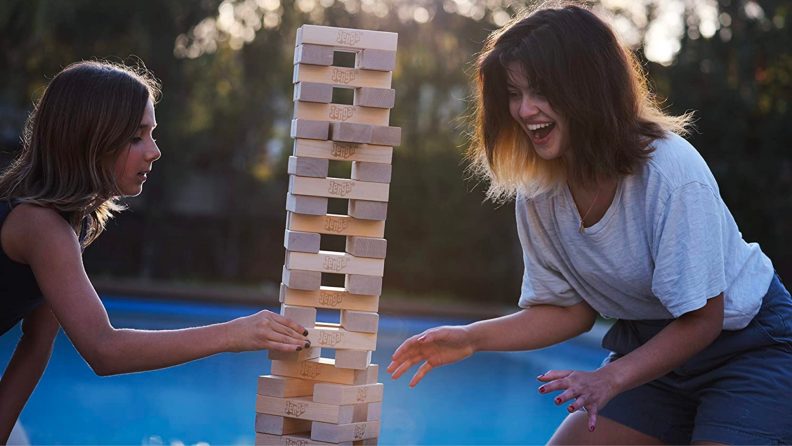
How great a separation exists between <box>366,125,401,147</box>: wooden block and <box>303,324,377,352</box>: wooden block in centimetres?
59

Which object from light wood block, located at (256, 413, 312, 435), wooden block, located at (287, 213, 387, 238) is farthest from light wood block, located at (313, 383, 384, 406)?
wooden block, located at (287, 213, 387, 238)

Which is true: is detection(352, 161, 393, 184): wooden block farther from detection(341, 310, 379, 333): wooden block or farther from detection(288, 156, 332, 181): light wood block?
detection(341, 310, 379, 333): wooden block

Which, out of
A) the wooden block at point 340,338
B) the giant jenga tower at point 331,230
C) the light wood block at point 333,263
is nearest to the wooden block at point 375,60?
the giant jenga tower at point 331,230

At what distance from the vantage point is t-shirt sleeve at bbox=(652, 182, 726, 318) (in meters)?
2.06

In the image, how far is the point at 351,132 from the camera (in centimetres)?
237

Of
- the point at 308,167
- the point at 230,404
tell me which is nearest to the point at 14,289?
the point at 308,167

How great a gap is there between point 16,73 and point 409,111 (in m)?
5.76

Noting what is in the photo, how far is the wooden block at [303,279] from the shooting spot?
2.40 metres

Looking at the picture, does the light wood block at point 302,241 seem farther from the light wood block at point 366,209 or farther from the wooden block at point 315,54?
the wooden block at point 315,54

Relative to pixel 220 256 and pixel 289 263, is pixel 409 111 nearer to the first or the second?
pixel 220 256

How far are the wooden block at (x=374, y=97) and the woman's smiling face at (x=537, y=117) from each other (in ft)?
1.28

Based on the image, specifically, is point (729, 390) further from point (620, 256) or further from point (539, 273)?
point (539, 273)

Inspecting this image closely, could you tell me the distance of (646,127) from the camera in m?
2.22

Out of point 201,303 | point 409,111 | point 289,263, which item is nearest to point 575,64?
point 289,263
